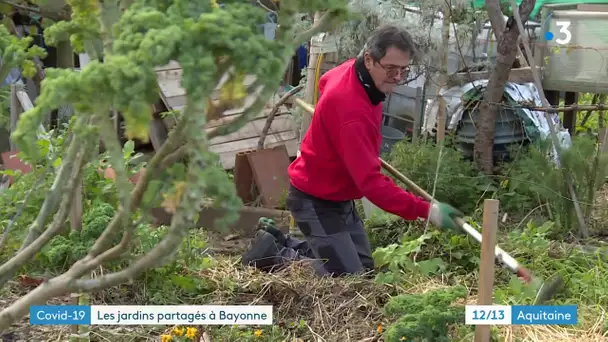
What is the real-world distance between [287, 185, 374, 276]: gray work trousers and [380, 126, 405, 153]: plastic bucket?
2623 mm

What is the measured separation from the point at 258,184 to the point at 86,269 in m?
3.82

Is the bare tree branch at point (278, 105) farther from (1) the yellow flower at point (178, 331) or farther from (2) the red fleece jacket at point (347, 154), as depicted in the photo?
(1) the yellow flower at point (178, 331)

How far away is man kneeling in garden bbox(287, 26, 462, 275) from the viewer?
3758 millimetres

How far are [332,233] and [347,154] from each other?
2.04ft

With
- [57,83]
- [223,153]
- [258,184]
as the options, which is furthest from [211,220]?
[57,83]

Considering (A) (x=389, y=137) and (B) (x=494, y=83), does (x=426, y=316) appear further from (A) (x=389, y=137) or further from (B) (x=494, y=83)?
(A) (x=389, y=137)

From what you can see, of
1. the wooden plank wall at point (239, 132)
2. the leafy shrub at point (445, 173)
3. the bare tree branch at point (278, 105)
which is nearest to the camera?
the leafy shrub at point (445, 173)

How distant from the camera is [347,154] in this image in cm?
379

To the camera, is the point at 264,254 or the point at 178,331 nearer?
the point at 178,331

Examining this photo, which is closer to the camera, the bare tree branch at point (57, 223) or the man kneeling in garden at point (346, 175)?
the bare tree branch at point (57, 223)
